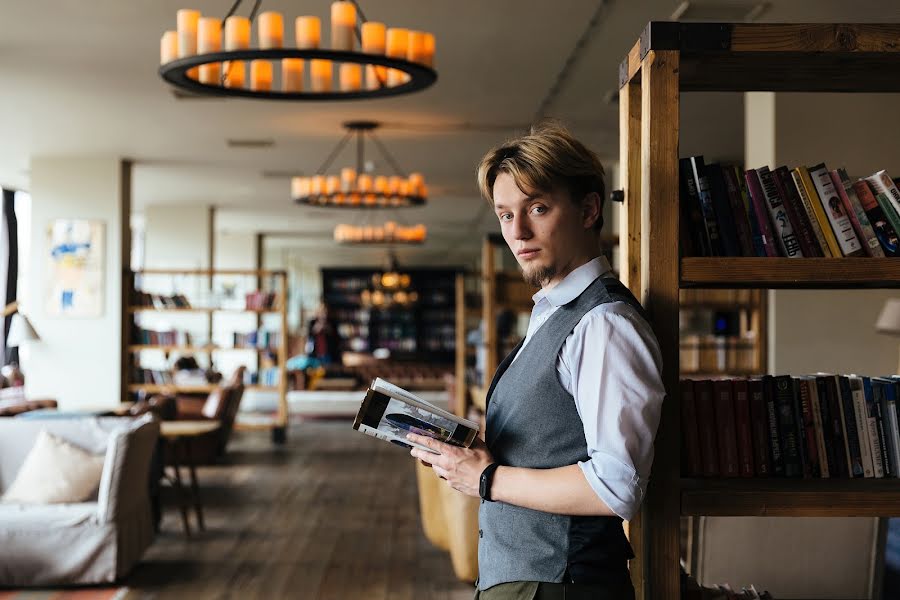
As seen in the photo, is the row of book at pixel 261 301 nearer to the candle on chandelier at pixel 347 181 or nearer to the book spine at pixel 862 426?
the candle on chandelier at pixel 347 181

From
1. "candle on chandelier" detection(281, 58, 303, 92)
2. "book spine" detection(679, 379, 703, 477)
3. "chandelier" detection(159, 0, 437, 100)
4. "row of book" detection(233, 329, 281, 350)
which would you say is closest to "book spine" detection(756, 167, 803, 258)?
"book spine" detection(679, 379, 703, 477)

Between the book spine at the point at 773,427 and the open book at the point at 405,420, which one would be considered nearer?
the open book at the point at 405,420

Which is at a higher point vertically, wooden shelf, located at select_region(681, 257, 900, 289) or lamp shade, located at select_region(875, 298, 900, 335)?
wooden shelf, located at select_region(681, 257, 900, 289)

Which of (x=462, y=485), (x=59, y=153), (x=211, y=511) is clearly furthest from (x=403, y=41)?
(x=59, y=153)

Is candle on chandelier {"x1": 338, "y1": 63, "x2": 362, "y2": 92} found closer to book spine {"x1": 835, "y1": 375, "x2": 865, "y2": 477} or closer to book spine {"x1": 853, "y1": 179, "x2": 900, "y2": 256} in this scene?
book spine {"x1": 853, "y1": 179, "x2": 900, "y2": 256}

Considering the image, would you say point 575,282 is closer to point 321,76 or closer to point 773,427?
point 773,427

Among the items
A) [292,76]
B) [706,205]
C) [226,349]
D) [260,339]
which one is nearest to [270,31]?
Answer: [292,76]

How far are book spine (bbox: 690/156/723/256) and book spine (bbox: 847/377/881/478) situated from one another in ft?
1.32

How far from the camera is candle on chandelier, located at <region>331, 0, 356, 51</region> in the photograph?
172 inches

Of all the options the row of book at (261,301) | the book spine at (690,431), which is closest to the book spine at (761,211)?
the book spine at (690,431)

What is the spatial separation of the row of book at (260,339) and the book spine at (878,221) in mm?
12080

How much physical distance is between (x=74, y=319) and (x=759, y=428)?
10.9 meters

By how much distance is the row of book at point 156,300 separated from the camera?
39.8 feet

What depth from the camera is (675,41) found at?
1.98m
